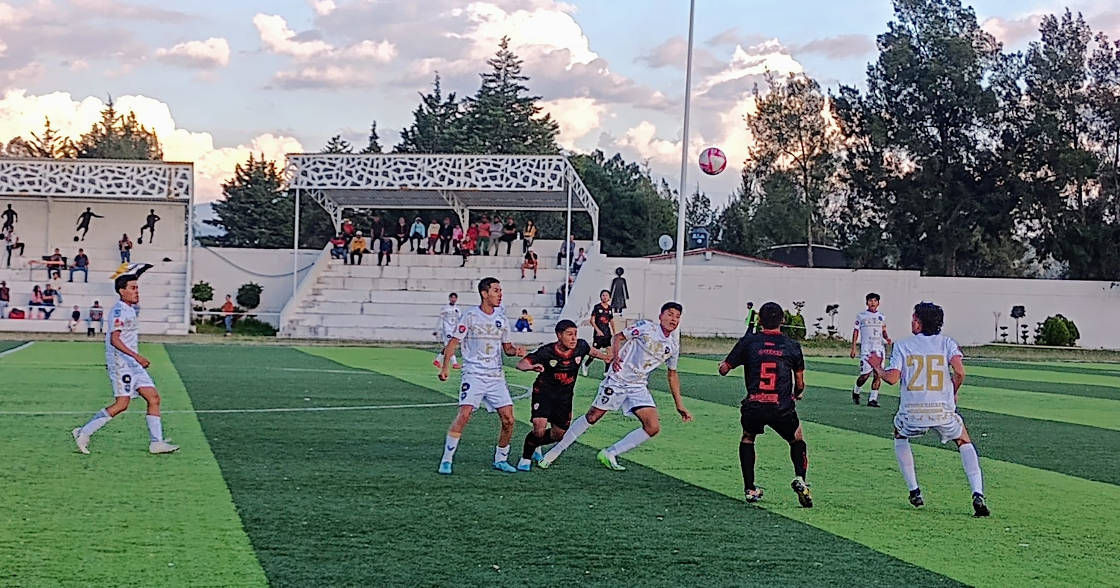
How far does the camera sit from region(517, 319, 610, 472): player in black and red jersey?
448 inches

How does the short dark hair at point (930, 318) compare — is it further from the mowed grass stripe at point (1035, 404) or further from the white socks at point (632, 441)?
the mowed grass stripe at point (1035, 404)

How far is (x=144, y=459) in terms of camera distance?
11930 mm

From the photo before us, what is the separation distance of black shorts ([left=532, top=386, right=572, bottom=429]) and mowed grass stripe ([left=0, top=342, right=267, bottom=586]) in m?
2.85

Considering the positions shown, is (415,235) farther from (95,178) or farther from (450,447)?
(450,447)

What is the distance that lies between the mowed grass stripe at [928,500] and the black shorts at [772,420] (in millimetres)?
656

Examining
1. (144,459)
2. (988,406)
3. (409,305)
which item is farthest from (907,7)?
(144,459)

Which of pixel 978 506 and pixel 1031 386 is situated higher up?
pixel 978 506

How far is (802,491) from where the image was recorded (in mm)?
9906

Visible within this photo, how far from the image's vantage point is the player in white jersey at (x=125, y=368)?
12.0 meters

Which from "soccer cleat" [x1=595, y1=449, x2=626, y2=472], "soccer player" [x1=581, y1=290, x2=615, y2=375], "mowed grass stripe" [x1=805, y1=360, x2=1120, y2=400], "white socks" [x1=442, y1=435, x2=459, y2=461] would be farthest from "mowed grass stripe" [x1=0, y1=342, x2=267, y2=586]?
"mowed grass stripe" [x1=805, y1=360, x2=1120, y2=400]

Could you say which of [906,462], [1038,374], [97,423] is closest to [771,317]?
[906,462]

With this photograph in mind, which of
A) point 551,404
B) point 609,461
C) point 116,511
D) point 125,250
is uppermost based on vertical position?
point 125,250

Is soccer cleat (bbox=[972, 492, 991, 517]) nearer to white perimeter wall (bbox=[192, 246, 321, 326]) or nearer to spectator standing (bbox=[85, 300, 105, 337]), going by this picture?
spectator standing (bbox=[85, 300, 105, 337])

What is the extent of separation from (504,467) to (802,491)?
2961 mm
